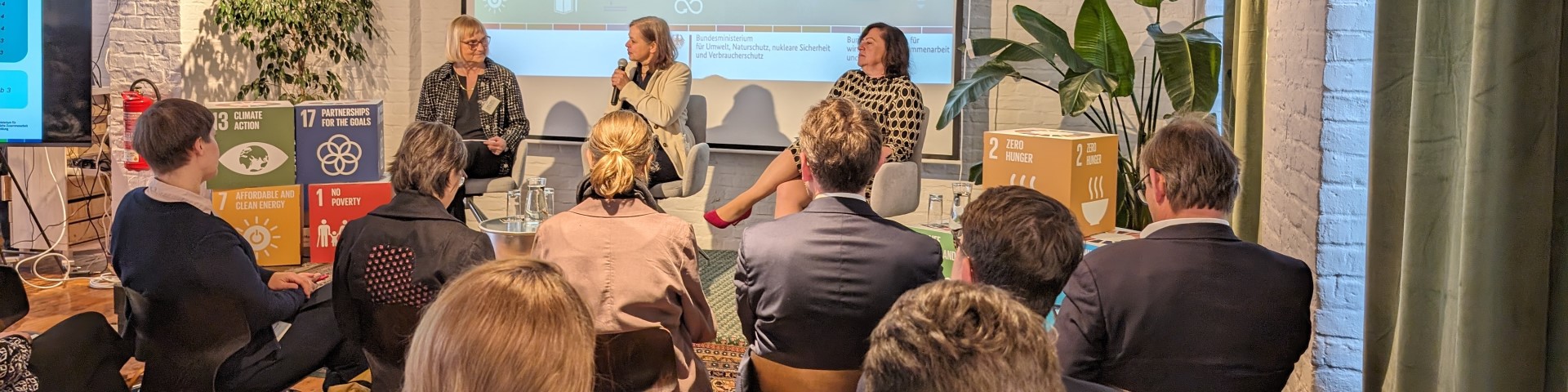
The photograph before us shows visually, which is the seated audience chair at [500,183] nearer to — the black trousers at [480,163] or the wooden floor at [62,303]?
the black trousers at [480,163]

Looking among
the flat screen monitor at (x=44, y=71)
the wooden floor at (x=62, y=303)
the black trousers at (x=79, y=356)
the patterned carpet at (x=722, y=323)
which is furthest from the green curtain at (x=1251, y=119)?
the flat screen monitor at (x=44, y=71)

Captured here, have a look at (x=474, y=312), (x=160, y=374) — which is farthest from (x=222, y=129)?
(x=474, y=312)

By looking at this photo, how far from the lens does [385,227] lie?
2.76 m

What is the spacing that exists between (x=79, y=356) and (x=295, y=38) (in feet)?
12.4

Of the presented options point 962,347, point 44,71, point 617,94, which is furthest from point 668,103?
point 962,347

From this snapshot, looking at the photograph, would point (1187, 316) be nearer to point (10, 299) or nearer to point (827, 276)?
point (827, 276)

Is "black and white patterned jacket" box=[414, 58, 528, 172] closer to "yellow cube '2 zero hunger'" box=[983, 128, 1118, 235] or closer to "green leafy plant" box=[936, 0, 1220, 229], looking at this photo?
"green leafy plant" box=[936, 0, 1220, 229]

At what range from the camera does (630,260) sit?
2.61 m

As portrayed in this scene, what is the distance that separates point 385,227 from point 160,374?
72cm

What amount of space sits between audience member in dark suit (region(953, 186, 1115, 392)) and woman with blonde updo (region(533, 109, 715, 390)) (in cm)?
79

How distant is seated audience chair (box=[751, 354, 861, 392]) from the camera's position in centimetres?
242

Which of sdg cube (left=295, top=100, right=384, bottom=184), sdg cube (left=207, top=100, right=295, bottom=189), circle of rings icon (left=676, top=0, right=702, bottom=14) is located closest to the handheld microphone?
circle of rings icon (left=676, top=0, right=702, bottom=14)

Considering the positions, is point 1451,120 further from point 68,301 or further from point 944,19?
point 68,301

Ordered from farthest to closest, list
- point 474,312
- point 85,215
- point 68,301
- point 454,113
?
point 85,215 < point 454,113 < point 68,301 < point 474,312
